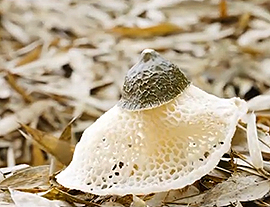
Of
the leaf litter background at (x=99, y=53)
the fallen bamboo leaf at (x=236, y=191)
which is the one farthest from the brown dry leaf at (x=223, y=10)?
the fallen bamboo leaf at (x=236, y=191)

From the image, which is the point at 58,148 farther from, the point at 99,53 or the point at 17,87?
the point at 99,53

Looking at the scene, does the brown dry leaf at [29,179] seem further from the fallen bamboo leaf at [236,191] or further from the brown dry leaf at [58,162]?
the fallen bamboo leaf at [236,191]

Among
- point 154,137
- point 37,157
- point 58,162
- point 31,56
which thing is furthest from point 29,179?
point 31,56

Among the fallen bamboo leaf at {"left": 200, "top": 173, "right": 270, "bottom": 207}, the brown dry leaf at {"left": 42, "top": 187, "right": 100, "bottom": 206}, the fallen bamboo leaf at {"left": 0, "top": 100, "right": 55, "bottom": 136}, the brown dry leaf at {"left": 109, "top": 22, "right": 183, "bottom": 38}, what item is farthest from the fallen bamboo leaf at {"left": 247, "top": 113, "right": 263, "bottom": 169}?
the brown dry leaf at {"left": 109, "top": 22, "right": 183, "bottom": 38}

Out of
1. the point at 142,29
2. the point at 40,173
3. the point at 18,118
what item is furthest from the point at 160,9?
the point at 40,173

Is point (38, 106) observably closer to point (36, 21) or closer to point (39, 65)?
point (39, 65)

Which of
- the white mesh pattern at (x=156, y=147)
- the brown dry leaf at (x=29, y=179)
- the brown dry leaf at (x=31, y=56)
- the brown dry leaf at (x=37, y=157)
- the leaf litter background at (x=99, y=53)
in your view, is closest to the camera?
the white mesh pattern at (x=156, y=147)
